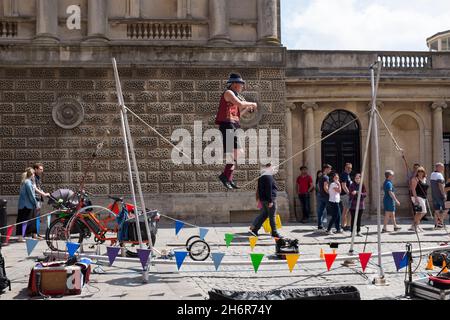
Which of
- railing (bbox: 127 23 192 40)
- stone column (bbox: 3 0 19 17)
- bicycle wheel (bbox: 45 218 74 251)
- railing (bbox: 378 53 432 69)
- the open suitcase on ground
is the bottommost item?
the open suitcase on ground

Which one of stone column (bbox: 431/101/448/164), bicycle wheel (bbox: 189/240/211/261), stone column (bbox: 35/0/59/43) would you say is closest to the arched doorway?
stone column (bbox: 431/101/448/164)

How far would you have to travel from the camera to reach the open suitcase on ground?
873cm

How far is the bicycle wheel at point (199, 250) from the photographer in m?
11.7

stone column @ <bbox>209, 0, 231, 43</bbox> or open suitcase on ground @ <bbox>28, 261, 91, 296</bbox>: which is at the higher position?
stone column @ <bbox>209, 0, 231, 43</bbox>

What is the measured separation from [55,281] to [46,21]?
12568 millimetres

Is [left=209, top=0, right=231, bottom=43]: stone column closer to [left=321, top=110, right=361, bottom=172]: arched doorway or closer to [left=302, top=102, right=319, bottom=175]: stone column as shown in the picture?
[left=302, top=102, right=319, bottom=175]: stone column

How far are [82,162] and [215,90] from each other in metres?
4.91

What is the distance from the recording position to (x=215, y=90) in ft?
63.7

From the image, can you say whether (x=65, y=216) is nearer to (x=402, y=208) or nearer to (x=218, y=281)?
(x=218, y=281)

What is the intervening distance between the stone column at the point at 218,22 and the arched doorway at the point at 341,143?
5.24m

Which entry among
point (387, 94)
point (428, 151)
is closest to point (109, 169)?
point (387, 94)

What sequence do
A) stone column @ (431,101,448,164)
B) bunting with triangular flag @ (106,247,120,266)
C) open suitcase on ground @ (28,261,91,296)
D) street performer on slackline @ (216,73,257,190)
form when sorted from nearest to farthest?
open suitcase on ground @ (28,261,91,296)
bunting with triangular flag @ (106,247,120,266)
street performer on slackline @ (216,73,257,190)
stone column @ (431,101,448,164)

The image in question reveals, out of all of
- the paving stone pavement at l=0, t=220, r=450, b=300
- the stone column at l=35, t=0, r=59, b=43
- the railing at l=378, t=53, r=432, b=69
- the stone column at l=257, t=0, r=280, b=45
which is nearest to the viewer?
the paving stone pavement at l=0, t=220, r=450, b=300

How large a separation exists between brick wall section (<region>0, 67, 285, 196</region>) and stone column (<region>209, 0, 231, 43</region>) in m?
1.08
